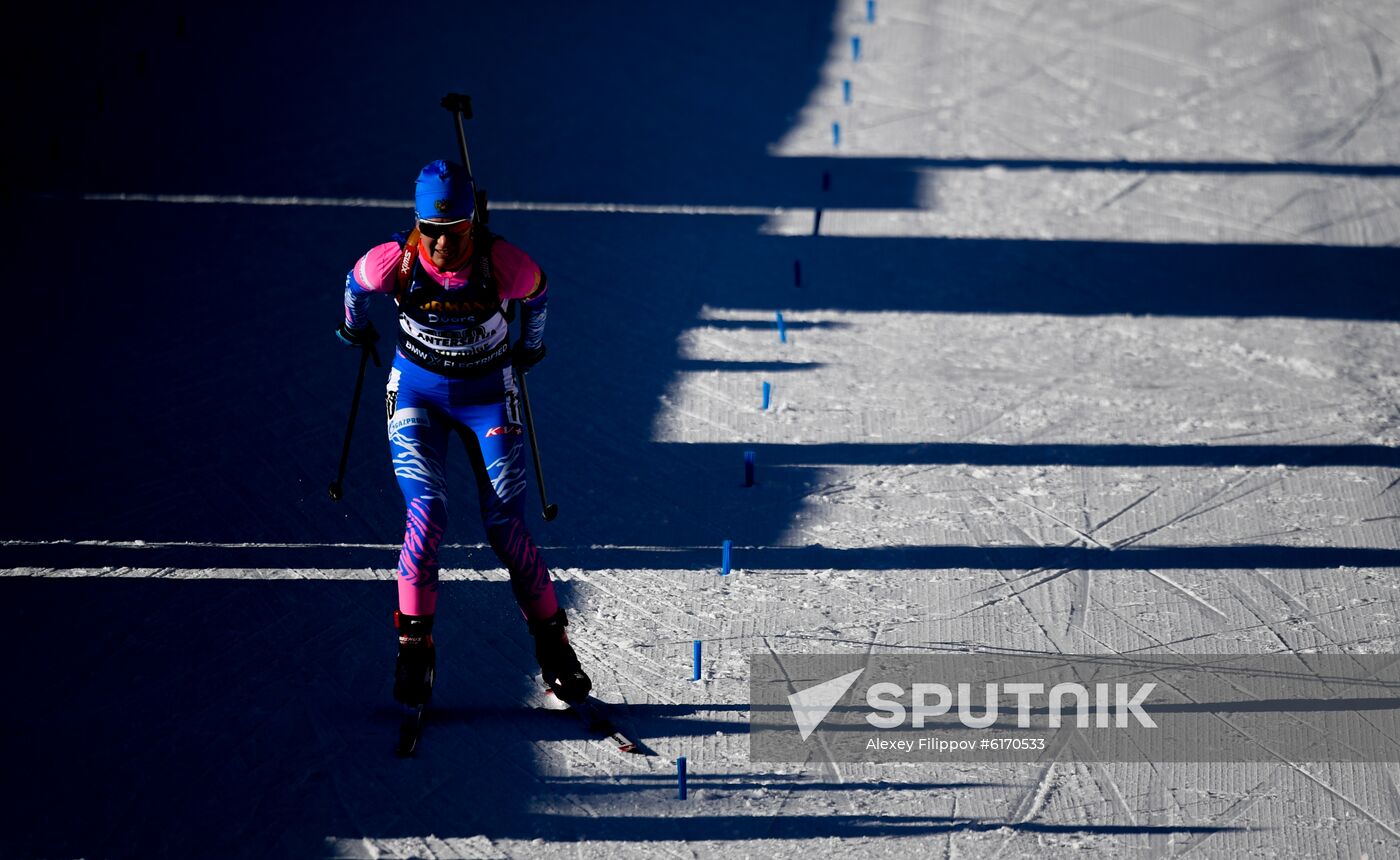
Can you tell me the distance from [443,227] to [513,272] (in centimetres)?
37

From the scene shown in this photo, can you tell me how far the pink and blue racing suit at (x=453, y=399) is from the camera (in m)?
5.84

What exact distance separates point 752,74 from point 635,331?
154 inches

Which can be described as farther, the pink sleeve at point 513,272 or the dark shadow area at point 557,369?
the dark shadow area at point 557,369

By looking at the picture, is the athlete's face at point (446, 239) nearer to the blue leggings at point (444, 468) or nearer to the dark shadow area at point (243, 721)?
the blue leggings at point (444, 468)

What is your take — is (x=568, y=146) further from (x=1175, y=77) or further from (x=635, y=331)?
(x=1175, y=77)

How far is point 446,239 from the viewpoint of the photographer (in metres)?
5.84

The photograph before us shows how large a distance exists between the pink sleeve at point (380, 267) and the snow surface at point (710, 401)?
1553 mm

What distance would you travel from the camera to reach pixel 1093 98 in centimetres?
1214

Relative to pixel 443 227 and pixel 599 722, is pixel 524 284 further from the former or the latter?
pixel 599 722

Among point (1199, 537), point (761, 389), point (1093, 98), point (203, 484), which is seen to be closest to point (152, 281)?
Result: point (203, 484)

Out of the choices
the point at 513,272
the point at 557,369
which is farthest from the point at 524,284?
the point at 557,369

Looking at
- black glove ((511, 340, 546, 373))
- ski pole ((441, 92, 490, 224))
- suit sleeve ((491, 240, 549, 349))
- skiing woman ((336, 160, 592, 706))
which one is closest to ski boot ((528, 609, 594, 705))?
skiing woman ((336, 160, 592, 706))

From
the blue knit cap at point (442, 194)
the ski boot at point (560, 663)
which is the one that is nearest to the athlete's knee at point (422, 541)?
the ski boot at point (560, 663)

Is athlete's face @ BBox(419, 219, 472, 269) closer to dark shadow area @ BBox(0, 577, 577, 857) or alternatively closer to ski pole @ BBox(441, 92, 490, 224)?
ski pole @ BBox(441, 92, 490, 224)
